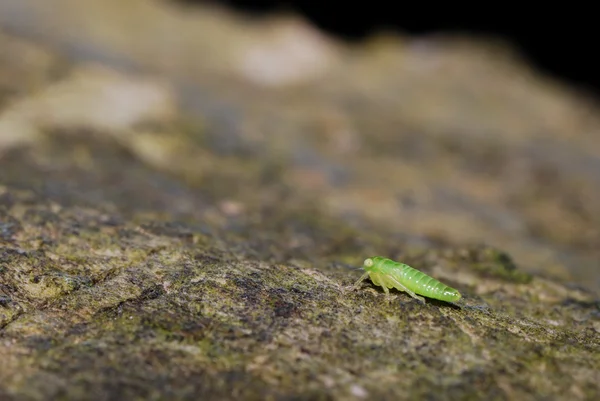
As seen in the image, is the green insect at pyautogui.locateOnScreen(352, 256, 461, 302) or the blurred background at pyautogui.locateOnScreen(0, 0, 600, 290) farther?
the blurred background at pyautogui.locateOnScreen(0, 0, 600, 290)

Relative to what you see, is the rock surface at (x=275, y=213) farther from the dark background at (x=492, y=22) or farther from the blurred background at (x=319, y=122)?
the dark background at (x=492, y=22)

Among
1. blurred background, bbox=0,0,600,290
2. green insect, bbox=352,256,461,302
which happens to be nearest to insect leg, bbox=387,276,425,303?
green insect, bbox=352,256,461,302

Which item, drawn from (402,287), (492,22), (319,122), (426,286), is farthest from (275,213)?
(492,22)

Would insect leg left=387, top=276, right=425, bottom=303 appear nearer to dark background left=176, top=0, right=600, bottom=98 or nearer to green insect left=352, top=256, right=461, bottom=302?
green insect left=352, top=256, right=461, bottom=302

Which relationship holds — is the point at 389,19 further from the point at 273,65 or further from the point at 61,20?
the point at 61,20

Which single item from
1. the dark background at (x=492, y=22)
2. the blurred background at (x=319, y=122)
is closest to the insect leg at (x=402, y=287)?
the blurred background at (x=319, y=122)

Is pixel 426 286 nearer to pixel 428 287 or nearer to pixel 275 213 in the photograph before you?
pixel 428 287

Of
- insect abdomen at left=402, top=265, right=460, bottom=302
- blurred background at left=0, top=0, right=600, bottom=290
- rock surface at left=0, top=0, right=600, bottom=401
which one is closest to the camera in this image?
rock surface at left=0, top=0, right=600, bottom=401
